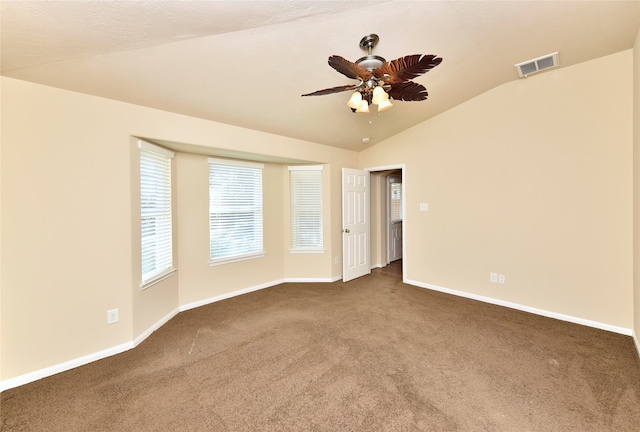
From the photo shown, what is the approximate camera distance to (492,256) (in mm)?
3502

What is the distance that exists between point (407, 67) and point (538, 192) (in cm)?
268

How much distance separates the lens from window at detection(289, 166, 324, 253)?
4469mm

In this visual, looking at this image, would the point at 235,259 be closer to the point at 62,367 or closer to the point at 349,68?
the point at 62,367

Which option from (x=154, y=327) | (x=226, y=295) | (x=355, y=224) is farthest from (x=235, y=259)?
(x=355, y=224)

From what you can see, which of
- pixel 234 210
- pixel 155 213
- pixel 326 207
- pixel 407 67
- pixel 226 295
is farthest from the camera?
pixel 326 207

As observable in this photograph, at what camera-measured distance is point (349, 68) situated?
169 cm

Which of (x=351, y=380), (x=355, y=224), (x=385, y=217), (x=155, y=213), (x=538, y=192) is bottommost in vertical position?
(x=351, y=380)

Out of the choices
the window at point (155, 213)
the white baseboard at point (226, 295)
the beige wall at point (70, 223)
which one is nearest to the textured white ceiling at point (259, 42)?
the beige wall at point (70, 223)

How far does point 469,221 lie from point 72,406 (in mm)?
4535

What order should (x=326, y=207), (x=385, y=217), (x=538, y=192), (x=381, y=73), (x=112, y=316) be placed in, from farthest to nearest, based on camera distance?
(x=385, y=217)
(x=326, y=207)
(x=538, y=192)
(x=112, y=316)
(x=381, y=73)

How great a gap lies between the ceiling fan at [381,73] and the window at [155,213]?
6.67 ft

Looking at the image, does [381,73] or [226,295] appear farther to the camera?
[226,295]

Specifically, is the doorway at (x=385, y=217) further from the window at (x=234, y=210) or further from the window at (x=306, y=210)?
the window at (x=234, y=210)

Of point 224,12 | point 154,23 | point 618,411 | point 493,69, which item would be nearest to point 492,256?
→ point 618,411
